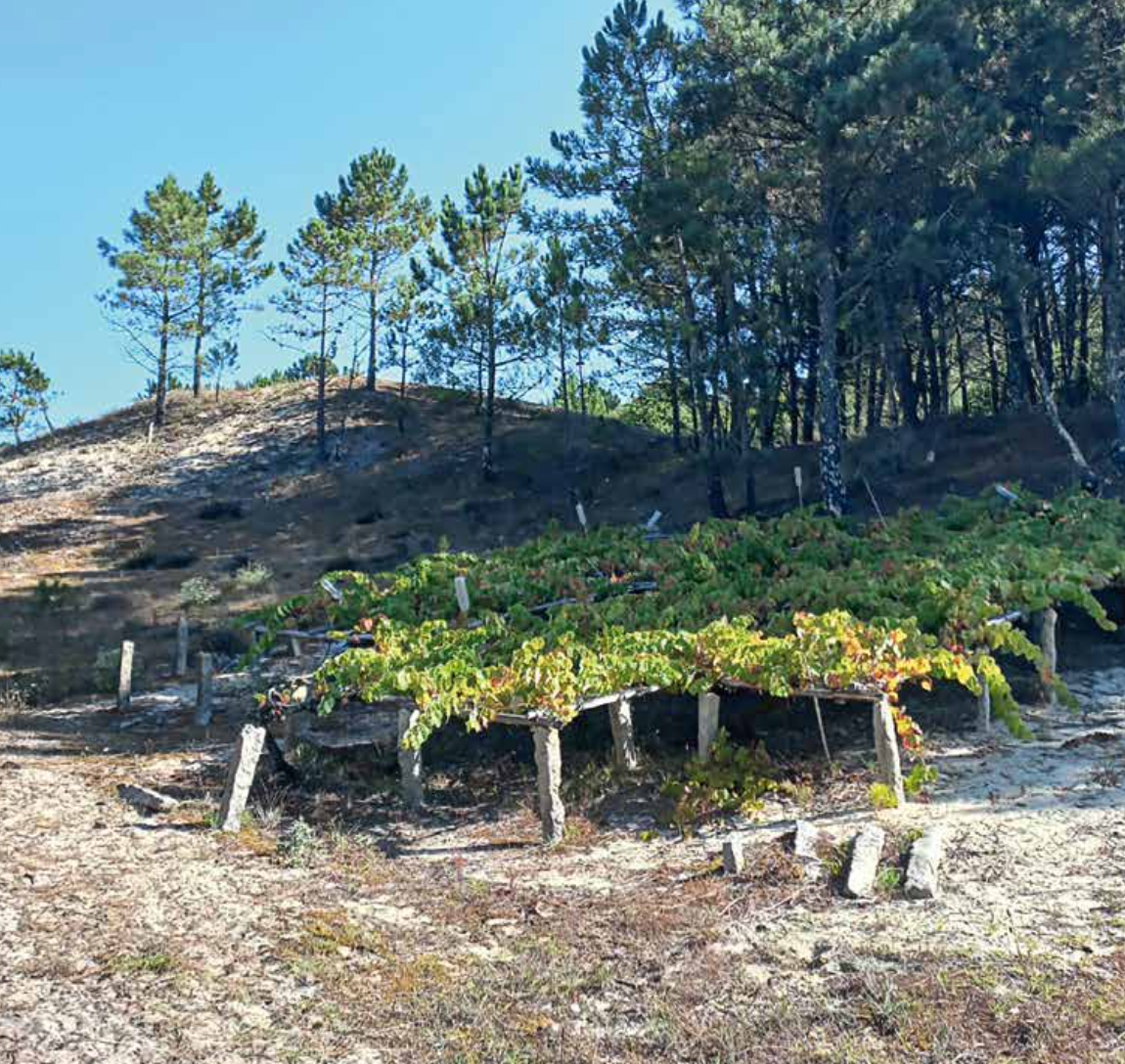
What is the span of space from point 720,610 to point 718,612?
0.19 ft

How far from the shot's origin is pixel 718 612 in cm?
1291

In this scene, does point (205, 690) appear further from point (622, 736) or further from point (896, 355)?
point (896, 355)

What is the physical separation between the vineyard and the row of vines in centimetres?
3

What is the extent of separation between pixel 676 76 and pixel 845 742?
20218 millimetres

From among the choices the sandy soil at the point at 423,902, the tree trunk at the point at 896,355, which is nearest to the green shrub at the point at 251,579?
the sandy soil at the point at 423,902

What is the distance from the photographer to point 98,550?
33.9m

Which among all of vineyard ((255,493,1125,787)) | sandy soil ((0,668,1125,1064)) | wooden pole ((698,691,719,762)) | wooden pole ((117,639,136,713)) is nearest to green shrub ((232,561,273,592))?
vineyard ((255,493,1125,787))

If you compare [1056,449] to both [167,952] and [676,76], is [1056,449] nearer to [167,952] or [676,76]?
[676,76]

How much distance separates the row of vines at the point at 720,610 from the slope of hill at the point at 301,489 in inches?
301

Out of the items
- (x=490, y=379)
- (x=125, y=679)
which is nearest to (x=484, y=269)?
(x=490, y=379)

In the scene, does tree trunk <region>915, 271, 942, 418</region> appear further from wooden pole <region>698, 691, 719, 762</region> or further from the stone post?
the stone post

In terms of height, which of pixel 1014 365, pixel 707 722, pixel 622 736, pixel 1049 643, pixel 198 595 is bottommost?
pixel 622 736

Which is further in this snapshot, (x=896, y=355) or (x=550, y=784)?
(x=896, y=355)

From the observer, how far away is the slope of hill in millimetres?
26047
